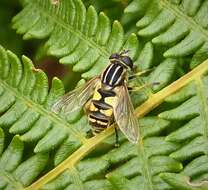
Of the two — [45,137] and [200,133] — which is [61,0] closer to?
[45,137]

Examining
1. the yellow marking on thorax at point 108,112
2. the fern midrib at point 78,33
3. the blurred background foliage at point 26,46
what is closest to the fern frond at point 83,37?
the fern midrib at point 78,33

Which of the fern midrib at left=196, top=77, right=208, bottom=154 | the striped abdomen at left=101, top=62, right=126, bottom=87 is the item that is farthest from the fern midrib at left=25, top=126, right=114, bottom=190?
the fern midrib at left=196, top=77, right=208, bottom=154

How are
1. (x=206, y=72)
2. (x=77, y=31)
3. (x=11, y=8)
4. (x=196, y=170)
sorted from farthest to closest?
(x=11, y=8) → (x=77, y=31) → (x=206, y=72) → (x=196, y=170)

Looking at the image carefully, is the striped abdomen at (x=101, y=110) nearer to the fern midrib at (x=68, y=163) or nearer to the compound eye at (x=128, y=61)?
the fern midrib at (x=68, y=163)

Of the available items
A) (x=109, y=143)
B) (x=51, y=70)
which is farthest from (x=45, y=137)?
(x=51, y=70)

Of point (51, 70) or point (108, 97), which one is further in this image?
point (51, 70)

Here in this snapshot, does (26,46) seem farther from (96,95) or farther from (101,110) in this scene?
(101,110)
